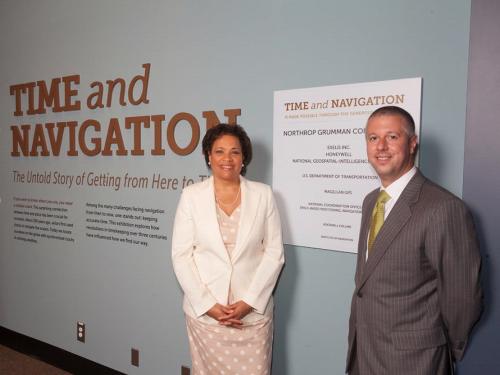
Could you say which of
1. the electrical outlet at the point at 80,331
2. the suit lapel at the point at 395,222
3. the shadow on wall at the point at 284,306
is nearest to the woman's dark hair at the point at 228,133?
the shadow on wall at the point at 284,306

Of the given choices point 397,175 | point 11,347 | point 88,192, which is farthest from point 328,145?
point 11,347

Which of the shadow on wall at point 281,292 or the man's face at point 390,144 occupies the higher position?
the man's face at point 390,144

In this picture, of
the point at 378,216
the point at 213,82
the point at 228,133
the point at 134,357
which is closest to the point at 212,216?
the point at 228,133

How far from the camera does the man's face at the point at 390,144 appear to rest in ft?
4.86

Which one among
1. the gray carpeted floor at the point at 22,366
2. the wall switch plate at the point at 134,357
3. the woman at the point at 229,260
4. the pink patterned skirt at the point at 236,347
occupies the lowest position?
the gray carpeted floor at the point at 22,366

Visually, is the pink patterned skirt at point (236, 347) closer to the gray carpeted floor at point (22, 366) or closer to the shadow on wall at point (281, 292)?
the shadow on wall at point (281, 292)

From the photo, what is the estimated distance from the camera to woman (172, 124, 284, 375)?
194cm

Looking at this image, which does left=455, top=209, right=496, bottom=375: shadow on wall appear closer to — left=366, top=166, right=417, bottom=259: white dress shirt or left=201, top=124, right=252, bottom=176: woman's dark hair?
left=366, top=166, right=417, bottom=259: white dress shirt

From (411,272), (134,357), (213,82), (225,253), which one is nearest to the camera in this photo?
(411,272)

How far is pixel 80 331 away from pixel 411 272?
269 cm

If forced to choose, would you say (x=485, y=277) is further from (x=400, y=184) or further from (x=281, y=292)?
(x=281, y=292)

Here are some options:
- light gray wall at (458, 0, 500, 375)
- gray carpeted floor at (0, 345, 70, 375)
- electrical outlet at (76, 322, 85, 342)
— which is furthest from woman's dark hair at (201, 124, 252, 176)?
gray carpeted floor at (0, 345, 70, 375)

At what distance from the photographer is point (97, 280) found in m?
3.05

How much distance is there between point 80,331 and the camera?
3.15m
